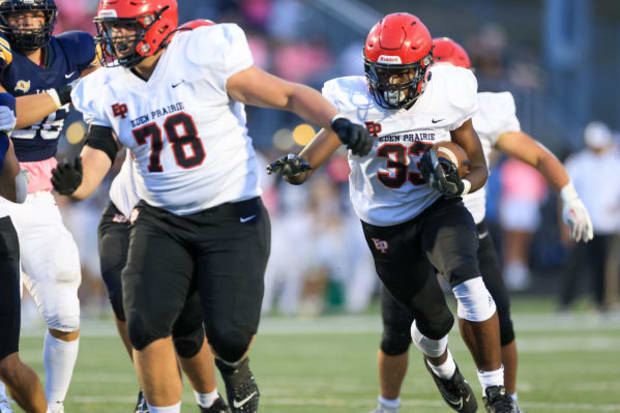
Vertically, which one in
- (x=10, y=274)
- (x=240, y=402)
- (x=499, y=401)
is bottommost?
(x=499, y=401)

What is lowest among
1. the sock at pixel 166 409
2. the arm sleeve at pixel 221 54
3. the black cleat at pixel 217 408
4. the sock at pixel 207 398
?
the black cleat at pixel 217 408

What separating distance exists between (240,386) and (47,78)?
1.74 m

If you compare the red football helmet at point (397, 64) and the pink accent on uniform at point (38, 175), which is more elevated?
the red football helmet at point (397, 64)

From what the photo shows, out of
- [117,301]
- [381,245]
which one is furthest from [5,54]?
[381,245]

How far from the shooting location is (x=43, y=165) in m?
5.02

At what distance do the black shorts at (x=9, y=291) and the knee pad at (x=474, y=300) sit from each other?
1858mm

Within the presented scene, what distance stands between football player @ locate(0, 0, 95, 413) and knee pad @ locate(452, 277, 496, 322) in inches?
69.1

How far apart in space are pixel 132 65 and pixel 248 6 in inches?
420

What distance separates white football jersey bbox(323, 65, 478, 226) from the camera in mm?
4938

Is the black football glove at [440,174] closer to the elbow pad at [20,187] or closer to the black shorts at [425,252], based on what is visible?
the black shorts at [425,252]

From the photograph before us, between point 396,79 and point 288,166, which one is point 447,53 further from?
point 288,166

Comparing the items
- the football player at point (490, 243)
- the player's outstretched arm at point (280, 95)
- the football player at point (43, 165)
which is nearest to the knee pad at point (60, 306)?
the football player at point (43, 165)

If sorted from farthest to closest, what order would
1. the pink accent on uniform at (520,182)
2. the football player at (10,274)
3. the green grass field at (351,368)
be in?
the pink accent on uniform at (520,182) < the green grass field at (351,368) < the football player at (10,274)

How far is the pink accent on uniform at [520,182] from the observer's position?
14828 millimetres
